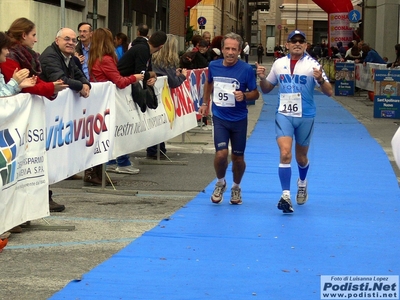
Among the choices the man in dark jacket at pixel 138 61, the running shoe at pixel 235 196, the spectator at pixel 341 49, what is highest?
the spectator at pixel 341 49

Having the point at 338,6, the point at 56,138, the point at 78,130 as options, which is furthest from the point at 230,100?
the point at 338,6

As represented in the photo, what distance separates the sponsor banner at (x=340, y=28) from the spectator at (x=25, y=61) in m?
33.0

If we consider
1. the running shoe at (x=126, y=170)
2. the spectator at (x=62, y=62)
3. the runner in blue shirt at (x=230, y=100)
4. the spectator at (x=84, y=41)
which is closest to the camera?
the spectator at (x=62, y=62)

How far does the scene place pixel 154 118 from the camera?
44.1 ft

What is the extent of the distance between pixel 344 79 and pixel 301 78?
24.6 metres

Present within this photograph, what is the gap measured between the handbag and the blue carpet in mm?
1590

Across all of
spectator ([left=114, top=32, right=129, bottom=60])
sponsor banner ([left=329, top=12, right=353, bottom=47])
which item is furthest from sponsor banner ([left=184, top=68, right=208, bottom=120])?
sponsor banner ([left=329, top=12, right=353, bottom=47])

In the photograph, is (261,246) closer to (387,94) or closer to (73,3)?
(387,94)

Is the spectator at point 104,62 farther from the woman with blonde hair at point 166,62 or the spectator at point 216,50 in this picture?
the spectator at point 216,50

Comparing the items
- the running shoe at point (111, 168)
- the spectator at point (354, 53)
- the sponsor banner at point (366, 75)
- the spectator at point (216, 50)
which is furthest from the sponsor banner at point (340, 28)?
the running shoe at point (111, 168)

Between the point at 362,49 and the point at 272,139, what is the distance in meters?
16.1

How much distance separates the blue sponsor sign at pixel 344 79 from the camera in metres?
33.0

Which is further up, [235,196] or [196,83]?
[196,83]

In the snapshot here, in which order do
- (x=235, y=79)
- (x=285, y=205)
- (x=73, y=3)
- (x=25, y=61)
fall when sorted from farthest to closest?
(x=73, y=3) < (x=235, y=79) < (x=285, y=205) < (x=25, y=61)
